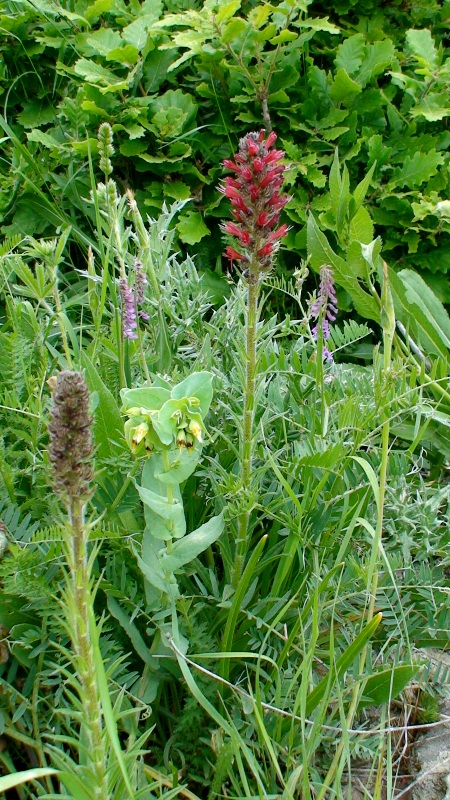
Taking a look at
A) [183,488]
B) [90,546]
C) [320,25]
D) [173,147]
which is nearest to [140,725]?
[90,546]

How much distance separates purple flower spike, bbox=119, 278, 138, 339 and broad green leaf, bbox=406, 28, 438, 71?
184cm

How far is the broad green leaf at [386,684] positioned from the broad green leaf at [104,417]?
64cm

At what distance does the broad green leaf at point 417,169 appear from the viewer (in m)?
2.79

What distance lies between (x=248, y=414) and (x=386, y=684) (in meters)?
0.55

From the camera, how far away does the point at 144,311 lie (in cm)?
198

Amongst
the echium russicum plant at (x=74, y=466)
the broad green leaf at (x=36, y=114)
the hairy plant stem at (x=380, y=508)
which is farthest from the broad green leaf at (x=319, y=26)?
the echium russicum plant at (x=74, y=466)

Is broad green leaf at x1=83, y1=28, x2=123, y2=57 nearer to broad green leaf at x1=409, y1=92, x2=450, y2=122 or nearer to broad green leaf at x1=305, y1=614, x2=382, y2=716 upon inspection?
broad green leaf at x1=409, y1=92, x2=450, y2=122

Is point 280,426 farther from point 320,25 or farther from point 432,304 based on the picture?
point 320,25

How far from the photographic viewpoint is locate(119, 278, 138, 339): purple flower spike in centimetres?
164

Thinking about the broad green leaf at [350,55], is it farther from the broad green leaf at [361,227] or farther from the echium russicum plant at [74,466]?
the echium russicum plant at [74,466]

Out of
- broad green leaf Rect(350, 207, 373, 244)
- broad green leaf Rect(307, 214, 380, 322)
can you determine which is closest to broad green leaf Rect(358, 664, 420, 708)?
broad green leaf Rect(307, 214, 380, 322)

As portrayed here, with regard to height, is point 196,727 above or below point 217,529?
below

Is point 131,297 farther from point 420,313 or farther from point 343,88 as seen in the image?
point 343,88

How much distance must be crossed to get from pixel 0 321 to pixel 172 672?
1.58 m
